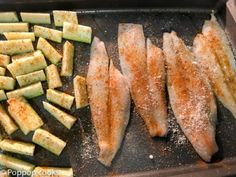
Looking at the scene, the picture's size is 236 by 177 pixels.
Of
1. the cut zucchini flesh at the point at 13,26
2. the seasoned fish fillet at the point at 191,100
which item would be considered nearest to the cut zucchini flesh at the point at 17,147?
the cut zucchini flesh at the point at 13,26

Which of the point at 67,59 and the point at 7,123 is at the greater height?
the point at 67,59

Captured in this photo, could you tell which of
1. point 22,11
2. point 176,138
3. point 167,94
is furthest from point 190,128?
point 22,11

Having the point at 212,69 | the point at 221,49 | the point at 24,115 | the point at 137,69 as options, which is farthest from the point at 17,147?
the point at 221,49

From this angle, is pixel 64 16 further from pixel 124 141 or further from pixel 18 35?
pixel 124 141

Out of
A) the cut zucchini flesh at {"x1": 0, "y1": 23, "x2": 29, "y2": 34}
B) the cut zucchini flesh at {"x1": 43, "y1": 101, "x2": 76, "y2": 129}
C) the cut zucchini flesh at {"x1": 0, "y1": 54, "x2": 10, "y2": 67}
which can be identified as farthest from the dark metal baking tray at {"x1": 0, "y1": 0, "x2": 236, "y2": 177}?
the cut zucchini flesh at {"x1": 0, "y1": 54, "x2": 10, "y2": 67}

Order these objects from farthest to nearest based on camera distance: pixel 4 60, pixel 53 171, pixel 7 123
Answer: pixel 4 60
pixel 7 123
pixel 53 171

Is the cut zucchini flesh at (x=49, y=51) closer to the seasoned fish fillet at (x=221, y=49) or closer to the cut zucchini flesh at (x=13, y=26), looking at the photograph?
the cut zucchini flesh at (x=13, y=26)

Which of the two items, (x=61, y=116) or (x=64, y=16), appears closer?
(x=61, y=116)

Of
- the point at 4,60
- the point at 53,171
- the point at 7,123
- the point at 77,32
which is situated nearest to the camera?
the point at 53,171

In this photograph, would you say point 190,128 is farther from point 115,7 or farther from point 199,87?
point 115,7
